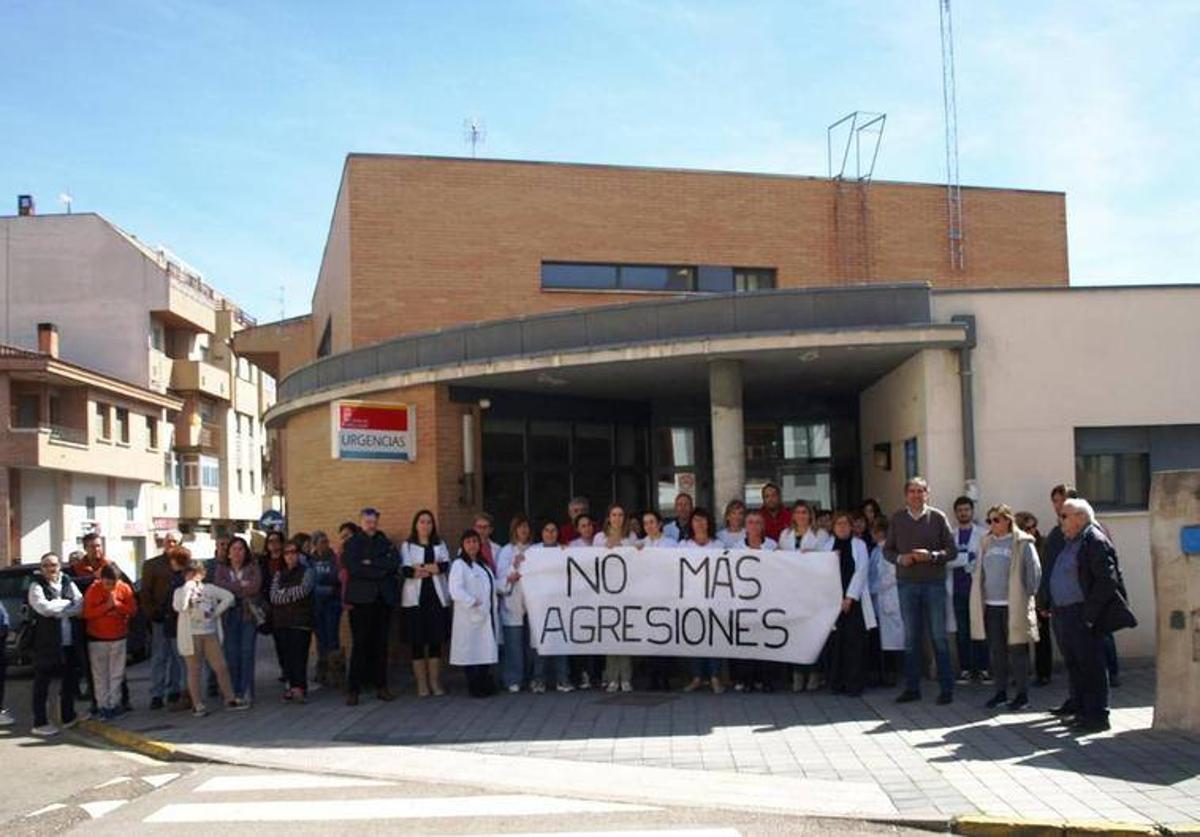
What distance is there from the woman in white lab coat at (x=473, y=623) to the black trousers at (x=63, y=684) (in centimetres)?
410

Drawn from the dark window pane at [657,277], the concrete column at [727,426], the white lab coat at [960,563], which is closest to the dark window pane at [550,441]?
the concrete column at [727,426]

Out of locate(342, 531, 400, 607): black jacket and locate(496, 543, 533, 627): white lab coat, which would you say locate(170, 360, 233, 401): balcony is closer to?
locate(342, 531, 400, 607): black jacket

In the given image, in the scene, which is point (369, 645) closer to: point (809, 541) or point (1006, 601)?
point (809, 541)

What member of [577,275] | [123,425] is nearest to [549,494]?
[577,275]

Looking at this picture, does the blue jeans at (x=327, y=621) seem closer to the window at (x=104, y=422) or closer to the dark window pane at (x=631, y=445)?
the dark window pane at (x=631, y=445)

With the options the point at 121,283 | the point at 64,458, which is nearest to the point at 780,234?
the point at 64,458

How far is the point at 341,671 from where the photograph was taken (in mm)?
13328

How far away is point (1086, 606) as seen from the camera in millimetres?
9266

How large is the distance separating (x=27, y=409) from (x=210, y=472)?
18053 millimetres

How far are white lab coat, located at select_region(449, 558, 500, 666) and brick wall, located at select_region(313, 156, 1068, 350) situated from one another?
10.9 m

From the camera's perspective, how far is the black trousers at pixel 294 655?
1252 centimetres

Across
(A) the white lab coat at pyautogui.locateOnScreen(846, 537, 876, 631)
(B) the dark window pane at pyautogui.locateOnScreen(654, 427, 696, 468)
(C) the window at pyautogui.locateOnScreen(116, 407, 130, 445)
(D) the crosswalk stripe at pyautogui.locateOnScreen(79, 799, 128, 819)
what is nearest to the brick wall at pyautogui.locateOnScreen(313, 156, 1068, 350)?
(B) the dark window pane at pyautogui.locateOnScreen(654, 427, 696, 468)

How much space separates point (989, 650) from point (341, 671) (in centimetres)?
706

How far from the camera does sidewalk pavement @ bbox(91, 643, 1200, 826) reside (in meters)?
7.52
